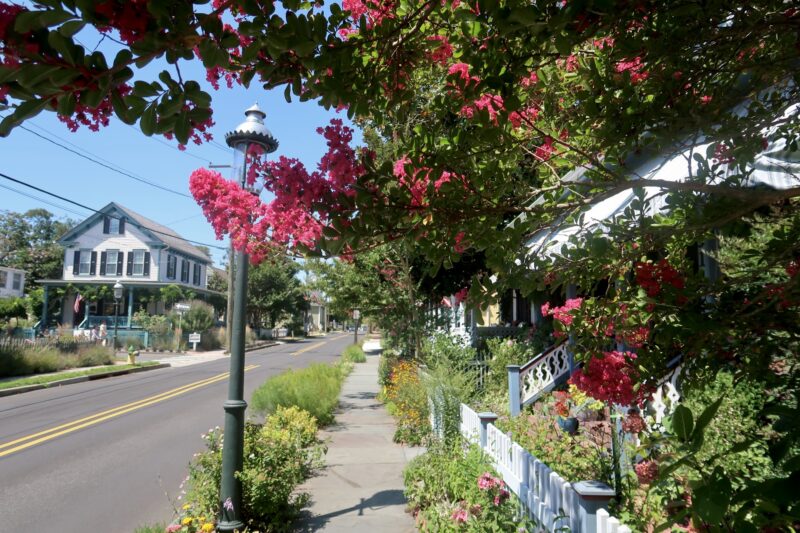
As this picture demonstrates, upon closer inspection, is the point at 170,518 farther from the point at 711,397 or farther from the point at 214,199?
the point at 711,397

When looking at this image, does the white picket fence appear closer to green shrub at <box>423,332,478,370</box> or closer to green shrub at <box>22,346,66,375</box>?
green shrub at <box>423,332,478,370</box>

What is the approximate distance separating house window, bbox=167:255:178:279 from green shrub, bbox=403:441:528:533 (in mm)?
37019

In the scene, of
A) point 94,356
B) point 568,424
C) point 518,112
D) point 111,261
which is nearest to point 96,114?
point 518,112

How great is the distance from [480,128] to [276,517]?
4139mm

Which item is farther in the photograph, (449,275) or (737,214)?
(449,275)

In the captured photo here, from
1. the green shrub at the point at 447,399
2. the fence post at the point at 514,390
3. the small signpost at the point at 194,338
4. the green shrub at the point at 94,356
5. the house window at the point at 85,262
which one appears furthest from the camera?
the house window at the point at 85,262

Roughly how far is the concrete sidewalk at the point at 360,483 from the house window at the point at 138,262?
108ft

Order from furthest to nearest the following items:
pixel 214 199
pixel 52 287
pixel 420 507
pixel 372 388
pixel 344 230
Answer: pixel 52 287 < pixel 372 388 < pixel 420 507 < pixel 214 199 < pixel 344 230

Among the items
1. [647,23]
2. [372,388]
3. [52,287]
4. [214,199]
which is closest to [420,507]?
[214,199]

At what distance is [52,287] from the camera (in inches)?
1486

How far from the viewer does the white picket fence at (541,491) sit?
2.65m

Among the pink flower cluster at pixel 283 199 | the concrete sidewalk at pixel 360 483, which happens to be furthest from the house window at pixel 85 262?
the pink flower cluster at pixel 283 199

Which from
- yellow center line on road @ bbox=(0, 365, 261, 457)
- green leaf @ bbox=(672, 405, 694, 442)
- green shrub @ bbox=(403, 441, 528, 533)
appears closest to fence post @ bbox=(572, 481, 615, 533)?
green shrub @ bbox=(403, 441, 528, 533)

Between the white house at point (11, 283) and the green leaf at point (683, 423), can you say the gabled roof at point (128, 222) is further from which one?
the green leaf at point (683, 423)
